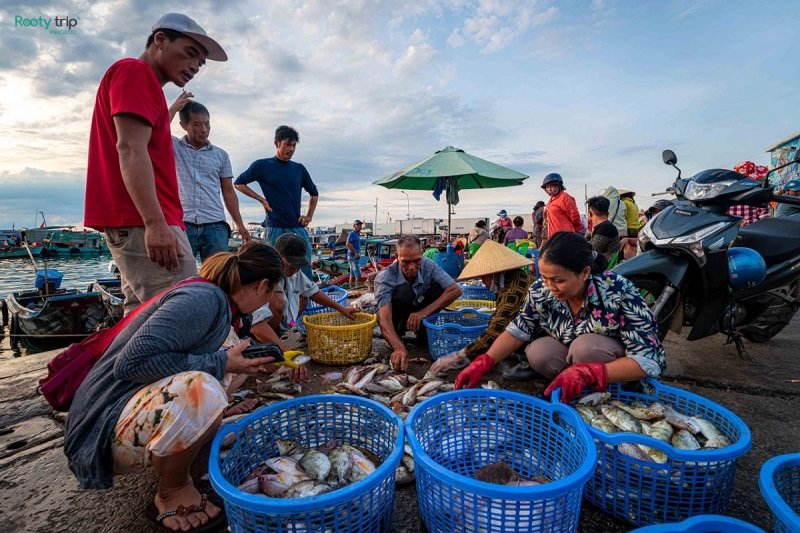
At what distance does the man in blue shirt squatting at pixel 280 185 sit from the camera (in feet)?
16.5

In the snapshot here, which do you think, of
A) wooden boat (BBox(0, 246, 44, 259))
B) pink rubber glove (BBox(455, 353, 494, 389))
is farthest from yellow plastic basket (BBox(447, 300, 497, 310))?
wooden boat (BBox(0, 246, 44, 259))

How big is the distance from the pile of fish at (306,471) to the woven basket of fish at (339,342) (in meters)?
1.64

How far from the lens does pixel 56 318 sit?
10.4 metres

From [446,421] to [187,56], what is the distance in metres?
2.76

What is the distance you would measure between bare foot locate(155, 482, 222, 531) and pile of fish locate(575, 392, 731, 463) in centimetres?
188

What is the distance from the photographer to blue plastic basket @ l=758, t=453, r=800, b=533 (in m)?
1.08

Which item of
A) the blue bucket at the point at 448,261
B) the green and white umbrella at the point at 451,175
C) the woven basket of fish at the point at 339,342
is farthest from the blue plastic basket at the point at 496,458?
the blue bucket at the point at 448,261

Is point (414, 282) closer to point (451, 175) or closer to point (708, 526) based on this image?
point (708, 526)

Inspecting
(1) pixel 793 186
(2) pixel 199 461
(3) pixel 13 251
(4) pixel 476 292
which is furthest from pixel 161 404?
(3) pixel 13 251

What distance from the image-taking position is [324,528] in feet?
4.24

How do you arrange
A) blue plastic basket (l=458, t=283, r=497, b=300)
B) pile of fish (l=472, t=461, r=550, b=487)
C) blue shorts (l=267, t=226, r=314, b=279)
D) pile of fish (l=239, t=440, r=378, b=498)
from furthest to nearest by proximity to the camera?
blue plastic basket (l=458, t=283, r=497, b=300)
blue shorts (l=267, t=226, r=314, b=279)
pile of fish (l=472, t=461, r=550, b=487)
pile of fish (l=239, t=440, r=378, b=498)

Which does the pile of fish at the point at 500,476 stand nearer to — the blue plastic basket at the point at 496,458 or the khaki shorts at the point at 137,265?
the blue plastic basket at the point at 496,458

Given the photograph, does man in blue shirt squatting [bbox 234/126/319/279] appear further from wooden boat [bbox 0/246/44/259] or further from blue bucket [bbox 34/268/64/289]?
wooden boat [bbox 0/246/44/259]

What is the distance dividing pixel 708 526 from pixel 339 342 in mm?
2897
